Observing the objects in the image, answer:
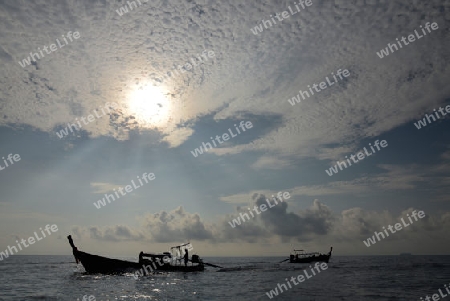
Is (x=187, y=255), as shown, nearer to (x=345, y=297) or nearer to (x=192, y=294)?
(x=192, y=294)

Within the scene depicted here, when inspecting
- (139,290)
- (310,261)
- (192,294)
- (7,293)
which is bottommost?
(310,261)

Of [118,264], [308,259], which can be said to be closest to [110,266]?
[118,264]

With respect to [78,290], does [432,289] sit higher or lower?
lower

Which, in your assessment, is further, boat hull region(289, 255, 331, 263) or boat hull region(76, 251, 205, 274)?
boat hull region(289, 255, 331, 263)

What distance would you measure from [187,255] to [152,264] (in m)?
5.98

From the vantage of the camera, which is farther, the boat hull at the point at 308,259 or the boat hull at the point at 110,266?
the boat hull at the point at 308,259

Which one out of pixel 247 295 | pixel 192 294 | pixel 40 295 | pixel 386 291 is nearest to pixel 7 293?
pixel 40 295

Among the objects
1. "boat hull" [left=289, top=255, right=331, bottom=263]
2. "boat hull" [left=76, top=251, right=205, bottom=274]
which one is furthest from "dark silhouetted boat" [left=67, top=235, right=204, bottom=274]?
"boat hull" [left=289, top=255, right=331, bottom=263]

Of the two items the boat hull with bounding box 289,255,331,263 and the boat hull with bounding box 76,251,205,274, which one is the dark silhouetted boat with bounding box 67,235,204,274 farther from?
the boat hull with bounding box 289,255,331,263

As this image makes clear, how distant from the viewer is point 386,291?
34.8m

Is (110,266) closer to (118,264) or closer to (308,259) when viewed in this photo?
(118,264)

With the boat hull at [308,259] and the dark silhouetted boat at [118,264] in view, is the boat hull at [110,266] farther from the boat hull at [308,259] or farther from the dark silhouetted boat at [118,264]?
A: the boat hull at [308,259]

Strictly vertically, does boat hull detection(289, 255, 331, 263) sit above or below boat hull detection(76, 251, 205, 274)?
below

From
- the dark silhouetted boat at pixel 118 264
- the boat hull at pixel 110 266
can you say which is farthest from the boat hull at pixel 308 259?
the boat hull at pixel 110 266
